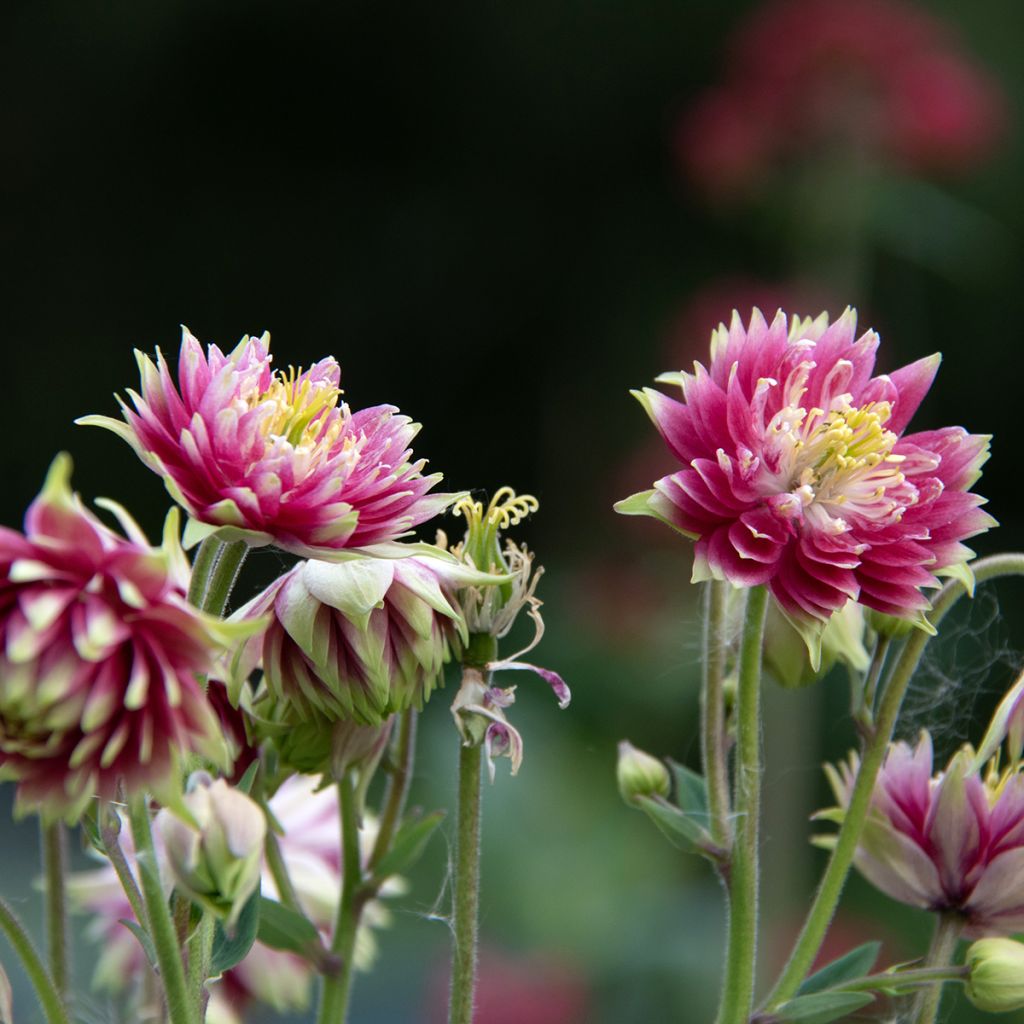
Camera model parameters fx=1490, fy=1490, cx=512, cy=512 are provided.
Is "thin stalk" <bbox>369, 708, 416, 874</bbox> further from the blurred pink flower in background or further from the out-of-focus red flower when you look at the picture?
the blurred pink flower in background

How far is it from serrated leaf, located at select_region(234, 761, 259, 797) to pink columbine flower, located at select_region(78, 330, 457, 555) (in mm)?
99

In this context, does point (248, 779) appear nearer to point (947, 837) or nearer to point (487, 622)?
point (487, 622)

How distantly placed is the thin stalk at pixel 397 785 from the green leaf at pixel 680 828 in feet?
0.37

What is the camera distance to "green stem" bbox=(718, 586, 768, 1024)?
66 cm

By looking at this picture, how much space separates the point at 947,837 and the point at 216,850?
14.1 inches

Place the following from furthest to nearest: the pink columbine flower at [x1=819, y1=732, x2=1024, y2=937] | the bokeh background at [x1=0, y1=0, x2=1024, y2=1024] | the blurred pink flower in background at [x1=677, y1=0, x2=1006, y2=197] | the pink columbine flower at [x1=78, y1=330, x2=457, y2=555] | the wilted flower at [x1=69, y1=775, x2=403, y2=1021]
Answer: the bokeh background at [x1=0, y1=0, x2=1024, y2=1024] → the blurred pink flower in background at [x1=677, y1=0, x2=1006, y2=197] → the wilted flower at [x1=69, y1=775, x2=403, y2=1021] → the pink columbine flower at [x1=819, y1=732, x2=1024, y2=937] → the pink columbine flower at [x1=78, y1=330, x2=457, y2=555]

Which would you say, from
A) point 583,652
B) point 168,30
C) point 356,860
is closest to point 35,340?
point 168,30

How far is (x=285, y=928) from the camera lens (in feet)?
2.20

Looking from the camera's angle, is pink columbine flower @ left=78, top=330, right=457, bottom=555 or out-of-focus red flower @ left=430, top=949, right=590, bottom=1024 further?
out-of-focus red flower @ left=430, top=949, right=590, bottom=1024

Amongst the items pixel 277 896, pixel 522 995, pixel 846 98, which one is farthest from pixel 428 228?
pixel 277 896

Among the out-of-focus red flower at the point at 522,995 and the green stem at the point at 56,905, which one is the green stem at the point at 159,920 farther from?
the out-of-focus red flower at the point at 522,995

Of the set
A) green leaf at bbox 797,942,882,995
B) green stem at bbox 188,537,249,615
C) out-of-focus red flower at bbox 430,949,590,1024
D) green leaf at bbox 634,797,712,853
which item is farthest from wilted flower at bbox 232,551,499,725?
out-of-focus red flower at bbox 430,949,590,1024

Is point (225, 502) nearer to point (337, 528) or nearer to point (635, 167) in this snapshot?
point (337, 528)

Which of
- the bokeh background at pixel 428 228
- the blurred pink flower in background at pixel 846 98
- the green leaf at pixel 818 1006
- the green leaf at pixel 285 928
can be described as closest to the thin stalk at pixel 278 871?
the green leaf at pixel 285 928
